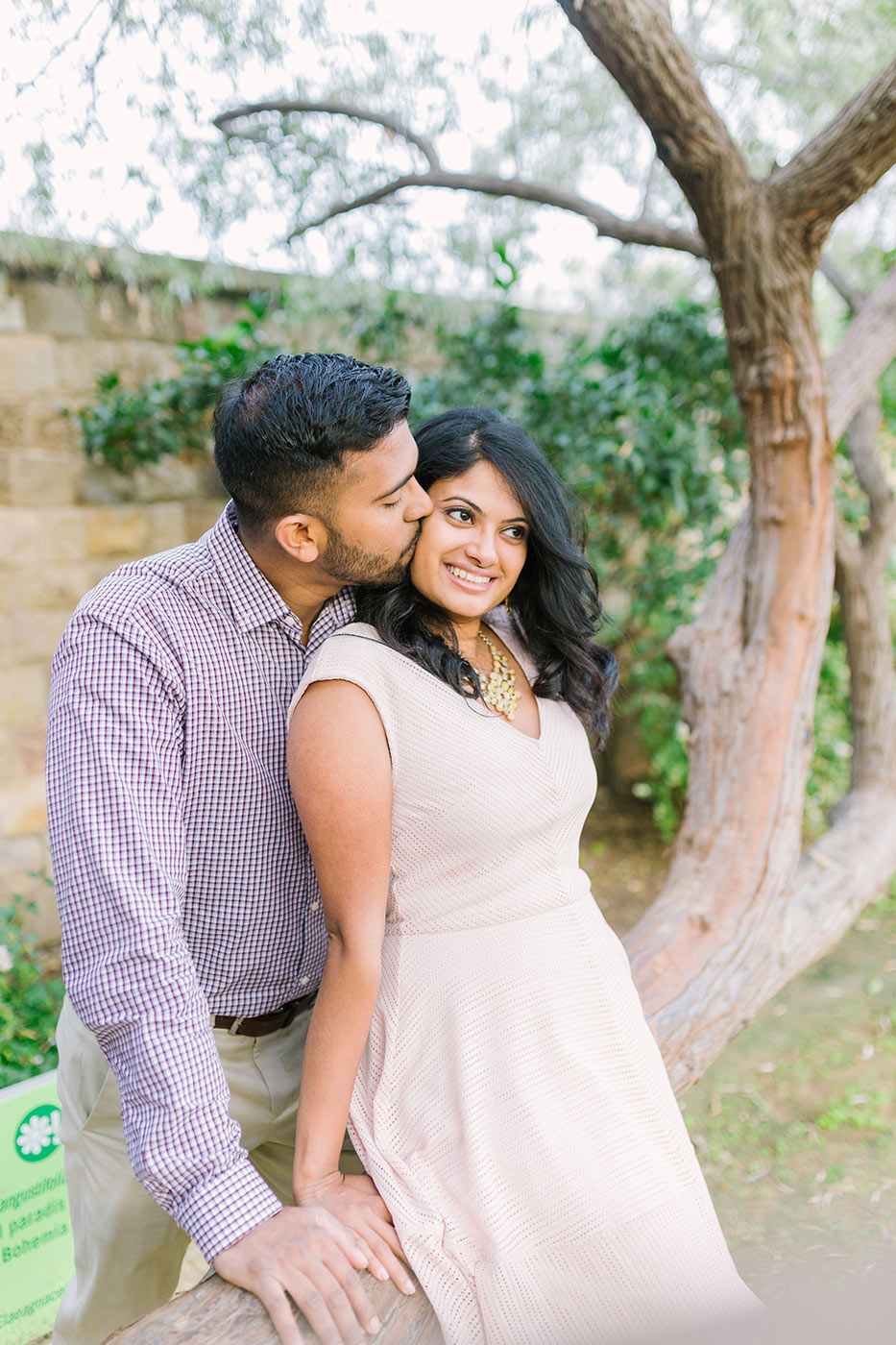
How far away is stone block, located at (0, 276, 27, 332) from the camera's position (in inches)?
132

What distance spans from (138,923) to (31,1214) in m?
1.46

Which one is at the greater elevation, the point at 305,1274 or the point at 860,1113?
the point at 305,1274

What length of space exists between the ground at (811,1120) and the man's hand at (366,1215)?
1213mm

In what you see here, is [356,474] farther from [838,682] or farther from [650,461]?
[838,682]

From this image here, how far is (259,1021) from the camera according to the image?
1.60 meters

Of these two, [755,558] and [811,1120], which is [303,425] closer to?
[755,558]

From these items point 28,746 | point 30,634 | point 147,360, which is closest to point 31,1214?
point 28,746

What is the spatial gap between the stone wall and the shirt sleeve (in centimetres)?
231

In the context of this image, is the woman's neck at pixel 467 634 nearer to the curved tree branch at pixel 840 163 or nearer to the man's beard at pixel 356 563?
the man's beard at pixel 356 563

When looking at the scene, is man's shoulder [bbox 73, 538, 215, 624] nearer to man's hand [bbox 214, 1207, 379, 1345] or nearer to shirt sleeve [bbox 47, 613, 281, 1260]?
shirt sleeve [bbox 47, 613, 281, 1260]

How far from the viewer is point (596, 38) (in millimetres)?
2076

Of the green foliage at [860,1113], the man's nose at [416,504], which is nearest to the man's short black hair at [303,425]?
the man's nose at [416,504]

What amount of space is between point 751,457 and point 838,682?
2.22 meters

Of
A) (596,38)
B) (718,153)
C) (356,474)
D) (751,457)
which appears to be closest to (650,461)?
(751,457)
